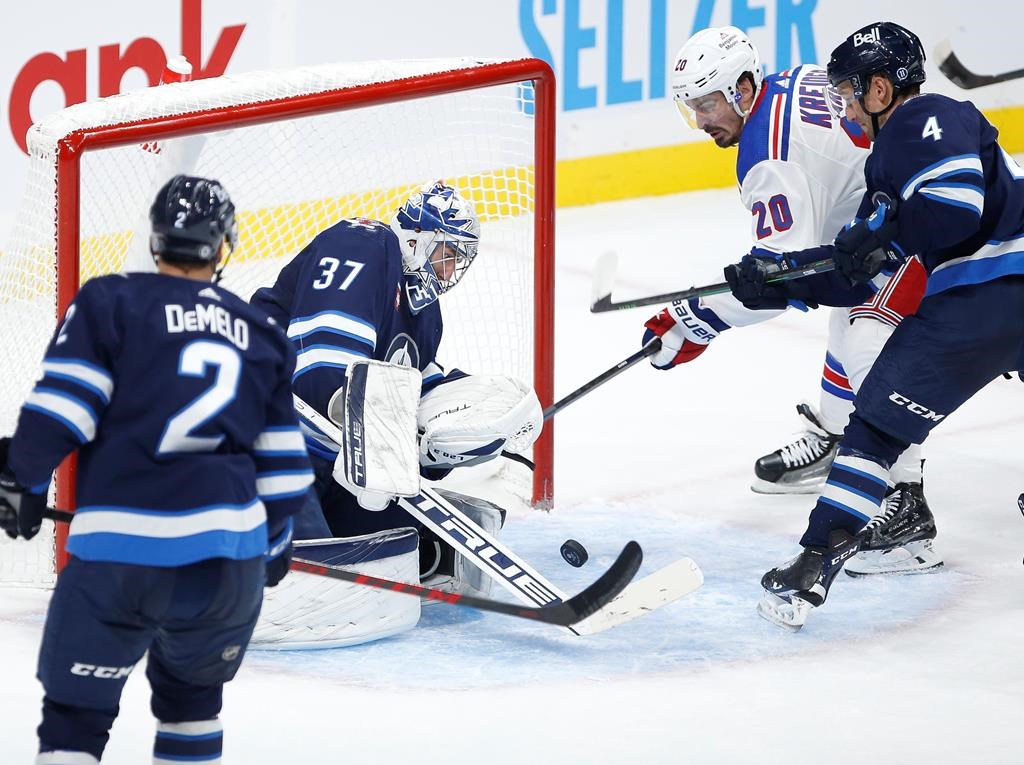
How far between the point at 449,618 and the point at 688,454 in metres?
1.41

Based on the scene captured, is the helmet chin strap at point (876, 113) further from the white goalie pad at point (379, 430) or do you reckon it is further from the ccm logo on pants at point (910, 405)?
the white goalie pad at point (379, 430)

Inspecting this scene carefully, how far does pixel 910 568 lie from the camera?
137 inches

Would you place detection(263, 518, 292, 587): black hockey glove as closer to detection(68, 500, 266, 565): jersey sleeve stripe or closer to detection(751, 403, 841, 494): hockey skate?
detection(68, 500, 266, 565): jersey sleeve stripe

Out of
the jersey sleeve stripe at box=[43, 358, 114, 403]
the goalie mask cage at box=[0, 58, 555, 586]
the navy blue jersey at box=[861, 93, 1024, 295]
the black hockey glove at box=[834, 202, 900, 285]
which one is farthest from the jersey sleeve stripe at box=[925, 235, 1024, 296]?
the jersey sleeve stripe at box=[43, 358, 114, 403]

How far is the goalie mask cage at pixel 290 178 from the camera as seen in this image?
3131 mm

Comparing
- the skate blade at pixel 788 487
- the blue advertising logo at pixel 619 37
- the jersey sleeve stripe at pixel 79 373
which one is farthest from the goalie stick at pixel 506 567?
the blue advertising logo at pixel 619 37

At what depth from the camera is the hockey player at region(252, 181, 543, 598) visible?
2.96 metres

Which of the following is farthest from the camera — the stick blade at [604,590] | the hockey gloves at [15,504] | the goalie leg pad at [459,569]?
the goalie leg pad at [459,569]

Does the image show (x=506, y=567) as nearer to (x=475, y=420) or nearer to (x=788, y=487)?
(x=475, y=420)

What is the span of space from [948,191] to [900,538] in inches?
34.9

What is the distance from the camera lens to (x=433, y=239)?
3.13 metres

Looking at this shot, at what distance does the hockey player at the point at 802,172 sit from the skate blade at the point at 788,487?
48cm

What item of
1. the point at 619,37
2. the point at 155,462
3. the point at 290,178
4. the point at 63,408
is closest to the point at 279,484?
the point at 155,462

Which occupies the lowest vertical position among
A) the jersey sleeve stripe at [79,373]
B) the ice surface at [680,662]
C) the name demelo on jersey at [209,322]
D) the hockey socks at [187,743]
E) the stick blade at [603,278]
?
the ice surface at [680,662]
